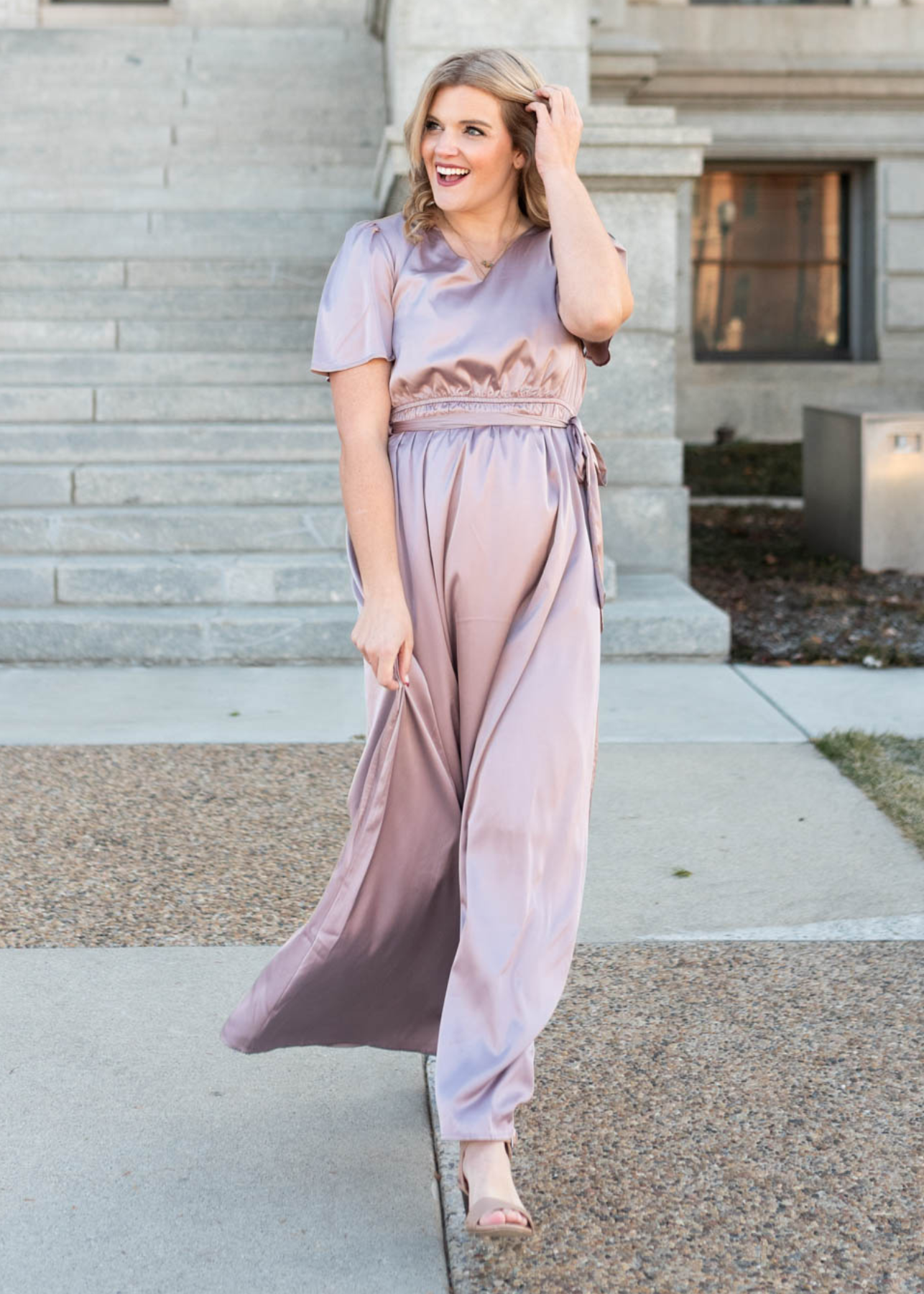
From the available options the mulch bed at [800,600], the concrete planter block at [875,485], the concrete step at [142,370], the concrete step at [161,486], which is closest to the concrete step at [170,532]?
the concrete step at [161,486]

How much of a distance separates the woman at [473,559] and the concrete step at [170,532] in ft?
15.9

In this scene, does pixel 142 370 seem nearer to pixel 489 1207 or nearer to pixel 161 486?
pixel 161 486

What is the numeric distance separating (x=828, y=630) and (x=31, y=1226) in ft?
18.9

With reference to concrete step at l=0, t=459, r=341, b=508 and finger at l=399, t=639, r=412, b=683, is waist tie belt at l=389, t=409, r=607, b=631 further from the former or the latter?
concrete step at l=0, t=459, r=341, b=508

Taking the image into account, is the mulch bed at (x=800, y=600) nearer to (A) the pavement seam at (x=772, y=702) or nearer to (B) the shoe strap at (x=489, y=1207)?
(A) the pavement seam at (x=772, y=702)

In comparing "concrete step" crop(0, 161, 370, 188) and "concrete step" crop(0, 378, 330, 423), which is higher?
"concrete step" crop(0, 161, 370, 188)

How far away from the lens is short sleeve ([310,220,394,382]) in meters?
2.65

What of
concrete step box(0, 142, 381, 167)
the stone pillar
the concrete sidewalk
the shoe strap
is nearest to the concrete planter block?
the stone pillar

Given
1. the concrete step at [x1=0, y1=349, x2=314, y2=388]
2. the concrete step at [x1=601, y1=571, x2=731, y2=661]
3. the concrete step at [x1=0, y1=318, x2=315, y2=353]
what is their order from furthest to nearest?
the concrete step at [x1=0, y1=318, x2=315, y2=353] < the concrete step at [x1=0, y1=349, x2=314, y2=388] < the concrete step at [x1=601, y1=571, x2=731, y2=661]

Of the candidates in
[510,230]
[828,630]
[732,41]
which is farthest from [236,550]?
[732,41]

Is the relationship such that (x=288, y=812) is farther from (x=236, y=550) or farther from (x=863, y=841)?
(x=236, y=550)

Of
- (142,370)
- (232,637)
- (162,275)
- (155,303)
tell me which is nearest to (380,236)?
(232,637)

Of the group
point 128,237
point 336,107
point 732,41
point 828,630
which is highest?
point 732,41

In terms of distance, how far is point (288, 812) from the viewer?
4.82 meters
